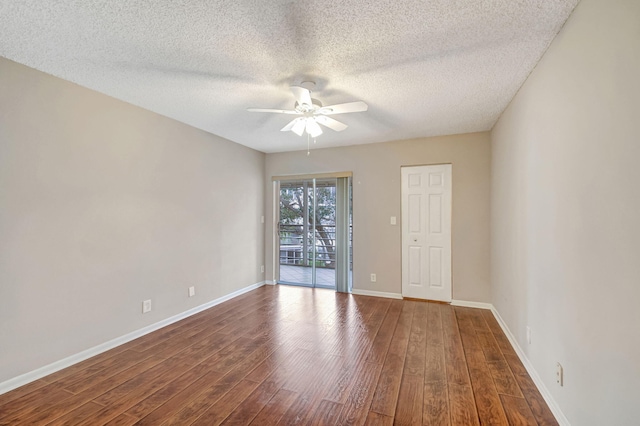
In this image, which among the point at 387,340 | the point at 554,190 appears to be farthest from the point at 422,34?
the point at 387,340

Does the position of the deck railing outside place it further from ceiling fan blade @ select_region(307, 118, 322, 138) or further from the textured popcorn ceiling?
the textured popcorn ceiling

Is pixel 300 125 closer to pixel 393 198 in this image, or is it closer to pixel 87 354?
pixel 393 198

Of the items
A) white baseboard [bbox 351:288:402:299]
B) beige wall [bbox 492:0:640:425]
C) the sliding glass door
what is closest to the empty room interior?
beige wall [bbox 492:0:640:425]

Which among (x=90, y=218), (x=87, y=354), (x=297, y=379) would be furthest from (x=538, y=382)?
(x=90, y=218)

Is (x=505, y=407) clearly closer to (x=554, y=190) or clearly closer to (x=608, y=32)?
(x=554, y=190)

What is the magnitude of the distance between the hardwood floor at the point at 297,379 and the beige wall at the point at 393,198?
2.93ft

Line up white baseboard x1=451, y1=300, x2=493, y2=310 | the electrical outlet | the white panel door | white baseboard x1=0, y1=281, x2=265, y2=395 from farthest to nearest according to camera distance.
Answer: the white panel door
white baseboard x1=451, y1=300, x2=493, y2=310
white baseboard x1=0, y1=281, x2=265, y2=395
the electrical outlet

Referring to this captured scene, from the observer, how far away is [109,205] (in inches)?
108

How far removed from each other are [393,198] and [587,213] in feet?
9.83

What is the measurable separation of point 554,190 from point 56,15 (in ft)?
10.5

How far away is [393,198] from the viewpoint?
14.5 feet

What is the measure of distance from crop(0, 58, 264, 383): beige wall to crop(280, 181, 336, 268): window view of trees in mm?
1546

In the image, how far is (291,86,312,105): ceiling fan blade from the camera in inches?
87.3

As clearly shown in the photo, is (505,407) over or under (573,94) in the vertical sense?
under
